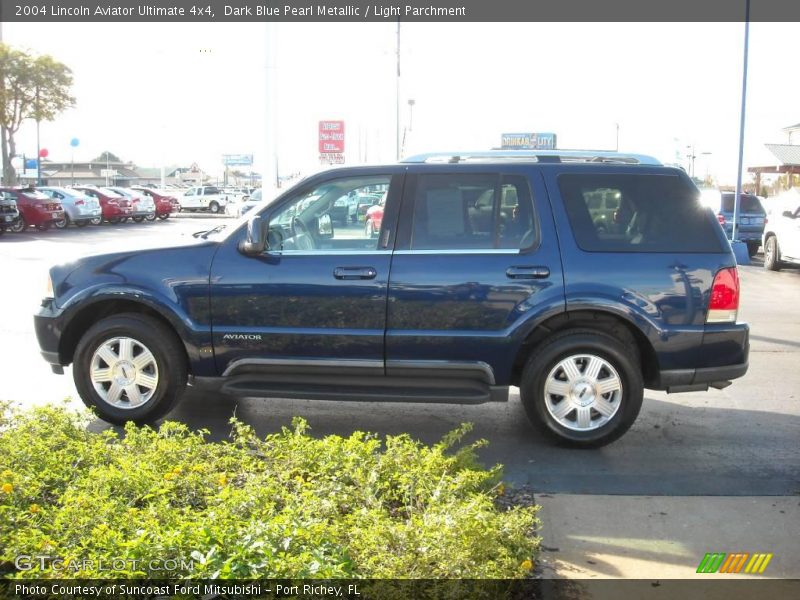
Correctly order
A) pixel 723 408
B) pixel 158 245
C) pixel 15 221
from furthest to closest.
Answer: pixel 15 221, pixel 723 408, pixel 158 245

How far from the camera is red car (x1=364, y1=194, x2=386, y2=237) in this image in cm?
625

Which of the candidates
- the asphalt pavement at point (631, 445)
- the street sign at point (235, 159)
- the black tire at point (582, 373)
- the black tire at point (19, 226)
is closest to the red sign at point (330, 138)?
the black tire at point (19, 226)

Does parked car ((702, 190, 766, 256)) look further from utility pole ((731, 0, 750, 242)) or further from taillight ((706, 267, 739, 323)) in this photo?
taillight ((706, 267, 739, 323))

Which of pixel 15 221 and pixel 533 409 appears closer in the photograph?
pixel 533 409

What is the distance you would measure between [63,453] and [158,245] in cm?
207

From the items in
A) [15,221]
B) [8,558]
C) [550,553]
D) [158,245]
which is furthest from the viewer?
[15,221]

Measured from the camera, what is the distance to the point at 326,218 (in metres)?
6.39

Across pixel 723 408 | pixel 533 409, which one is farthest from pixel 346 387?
pixel 723 408

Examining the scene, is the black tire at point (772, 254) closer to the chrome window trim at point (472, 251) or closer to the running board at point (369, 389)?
the chrome window trim at point (472, 251)

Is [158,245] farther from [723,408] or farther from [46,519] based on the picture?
[723,408]

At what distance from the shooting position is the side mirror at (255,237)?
19.9ft

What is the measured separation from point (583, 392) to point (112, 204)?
32.3m

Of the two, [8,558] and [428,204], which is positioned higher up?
[428,204]

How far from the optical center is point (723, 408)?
23.8 ft
